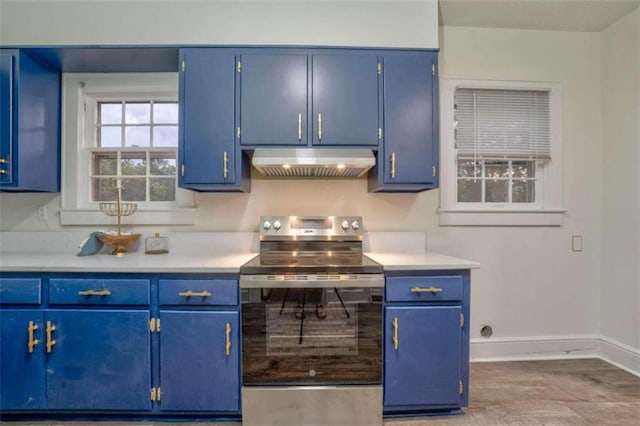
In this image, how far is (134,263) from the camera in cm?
175

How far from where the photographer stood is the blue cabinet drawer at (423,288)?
173 cm

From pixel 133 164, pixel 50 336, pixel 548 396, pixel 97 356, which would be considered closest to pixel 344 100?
pixel 133 164

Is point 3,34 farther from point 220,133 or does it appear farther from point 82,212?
point 220,133

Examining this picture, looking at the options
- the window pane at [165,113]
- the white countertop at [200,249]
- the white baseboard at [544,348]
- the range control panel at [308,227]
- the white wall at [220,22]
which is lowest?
the white baseboard at [544,348]

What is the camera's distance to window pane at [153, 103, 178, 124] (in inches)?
97.3

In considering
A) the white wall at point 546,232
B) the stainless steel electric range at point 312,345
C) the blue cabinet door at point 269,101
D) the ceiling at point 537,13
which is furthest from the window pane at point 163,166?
the ceiling at point 537,13

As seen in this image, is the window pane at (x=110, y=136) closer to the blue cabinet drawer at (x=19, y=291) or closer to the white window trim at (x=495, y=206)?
the blue cabinet drawer at (x=19, y=291)

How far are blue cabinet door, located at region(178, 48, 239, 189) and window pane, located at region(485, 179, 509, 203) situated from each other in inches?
84.6

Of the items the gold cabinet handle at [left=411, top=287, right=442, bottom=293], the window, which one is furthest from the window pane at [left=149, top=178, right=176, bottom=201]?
the gold cabinet handle at [left=411, top=287, right=442, bottom=293]

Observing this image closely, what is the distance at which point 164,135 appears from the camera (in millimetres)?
2477

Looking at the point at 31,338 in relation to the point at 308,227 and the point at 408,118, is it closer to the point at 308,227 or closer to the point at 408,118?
the point at 308,227

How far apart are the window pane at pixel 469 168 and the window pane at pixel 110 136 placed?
9.45 ft

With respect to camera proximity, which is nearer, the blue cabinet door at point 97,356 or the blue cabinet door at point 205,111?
the blue cabinet door at point 97,356

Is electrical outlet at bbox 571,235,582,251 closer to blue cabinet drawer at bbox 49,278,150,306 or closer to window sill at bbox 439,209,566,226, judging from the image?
window sill at bbox 439,209,566,226
